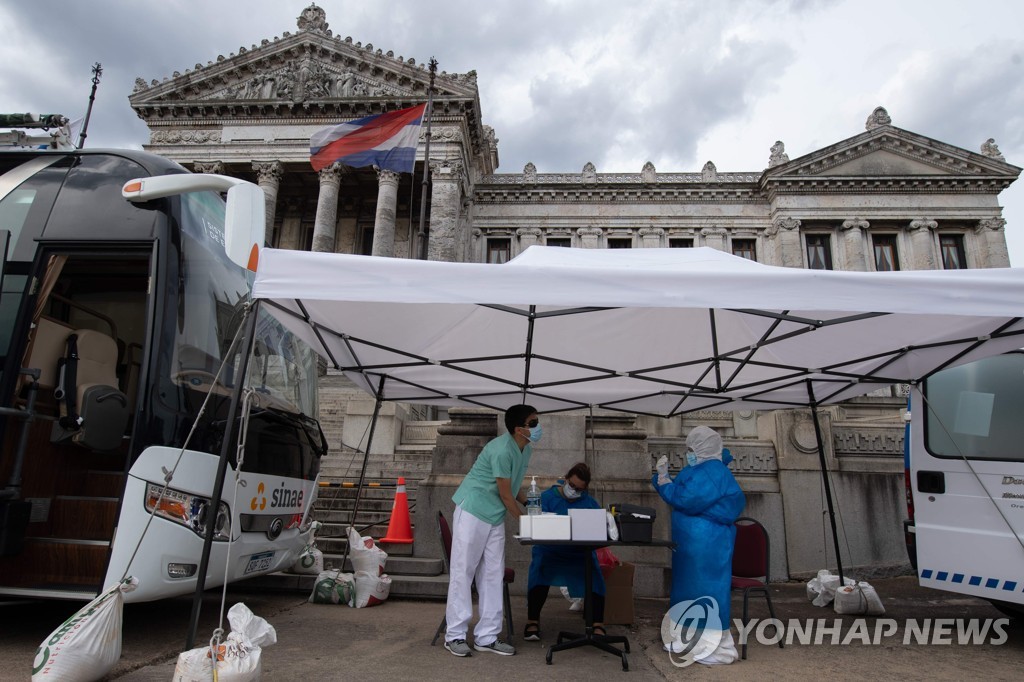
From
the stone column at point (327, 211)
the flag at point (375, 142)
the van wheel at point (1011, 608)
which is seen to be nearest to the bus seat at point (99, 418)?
the van wheel at point (1011, 608)

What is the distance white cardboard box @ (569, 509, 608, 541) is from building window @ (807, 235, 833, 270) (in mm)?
33715

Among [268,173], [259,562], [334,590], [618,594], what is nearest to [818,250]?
[268,173]

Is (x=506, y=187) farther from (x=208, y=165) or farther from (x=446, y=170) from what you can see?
(x=208, y=165)

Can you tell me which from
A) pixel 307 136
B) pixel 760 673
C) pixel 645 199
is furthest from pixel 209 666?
pixel 645 199

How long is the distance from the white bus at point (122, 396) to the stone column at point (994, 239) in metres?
38.9

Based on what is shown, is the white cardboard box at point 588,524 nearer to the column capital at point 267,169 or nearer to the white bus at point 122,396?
the white bus at point 122,396

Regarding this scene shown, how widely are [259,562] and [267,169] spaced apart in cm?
2969

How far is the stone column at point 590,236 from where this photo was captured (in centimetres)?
3494

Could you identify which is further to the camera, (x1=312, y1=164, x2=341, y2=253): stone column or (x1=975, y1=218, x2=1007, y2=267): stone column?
(x1=975, y1=218, x2=1007, y2=267): stone column

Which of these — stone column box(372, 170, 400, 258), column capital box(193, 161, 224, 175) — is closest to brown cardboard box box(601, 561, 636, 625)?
stone column box(372, 170, 400, 258)

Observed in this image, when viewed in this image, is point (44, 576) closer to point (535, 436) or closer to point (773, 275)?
point (535, 436)

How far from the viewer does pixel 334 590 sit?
6.68 metres

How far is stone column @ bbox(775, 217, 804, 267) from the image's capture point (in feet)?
109

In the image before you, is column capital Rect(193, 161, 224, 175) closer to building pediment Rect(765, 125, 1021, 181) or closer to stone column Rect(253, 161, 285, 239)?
stone column Rect(253, 161, 285, 239)
